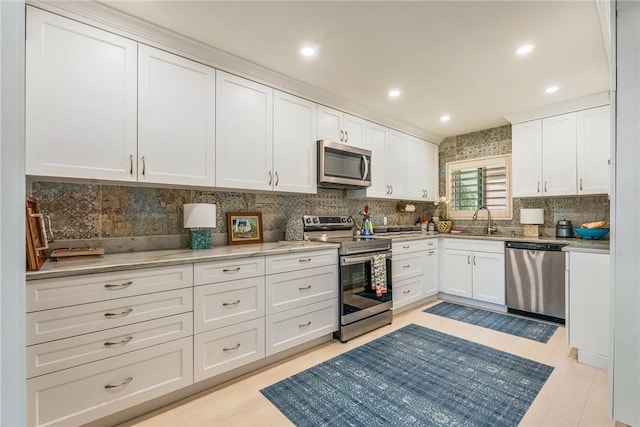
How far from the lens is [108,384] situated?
159 cm

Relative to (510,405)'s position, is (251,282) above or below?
above

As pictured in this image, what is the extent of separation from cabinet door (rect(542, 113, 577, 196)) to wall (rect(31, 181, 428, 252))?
3.05 m

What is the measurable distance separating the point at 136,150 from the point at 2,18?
1.83 m

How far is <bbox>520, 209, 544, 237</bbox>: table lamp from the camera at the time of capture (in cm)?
363

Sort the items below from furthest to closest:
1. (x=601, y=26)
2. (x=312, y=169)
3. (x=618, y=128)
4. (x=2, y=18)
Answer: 1. (x=312, y=169)
2. (x=601, y=26)
3. (x=618, y=128)
4. (x=2, y=18)

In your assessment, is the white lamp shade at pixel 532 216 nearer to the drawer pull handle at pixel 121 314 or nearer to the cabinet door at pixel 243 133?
the cabinet door at pixel 243 133

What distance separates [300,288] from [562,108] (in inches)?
142

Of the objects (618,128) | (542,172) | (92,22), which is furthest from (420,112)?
(92,22)

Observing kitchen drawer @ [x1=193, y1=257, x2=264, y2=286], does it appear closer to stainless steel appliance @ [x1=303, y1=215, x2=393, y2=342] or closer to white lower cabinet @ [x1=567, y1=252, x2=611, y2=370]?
stainless steel appliance @ [x1=303, y1=215, x2=393, y2=342]

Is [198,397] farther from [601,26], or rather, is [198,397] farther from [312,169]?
[601,26]

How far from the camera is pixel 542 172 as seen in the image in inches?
139

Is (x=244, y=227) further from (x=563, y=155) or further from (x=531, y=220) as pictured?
(x=563, y=155)

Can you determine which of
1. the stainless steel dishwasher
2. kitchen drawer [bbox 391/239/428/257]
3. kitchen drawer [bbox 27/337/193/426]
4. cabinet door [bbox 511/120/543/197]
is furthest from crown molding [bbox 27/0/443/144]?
the stainless steel dishwasher

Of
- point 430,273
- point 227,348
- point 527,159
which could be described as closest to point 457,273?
point 430,273
